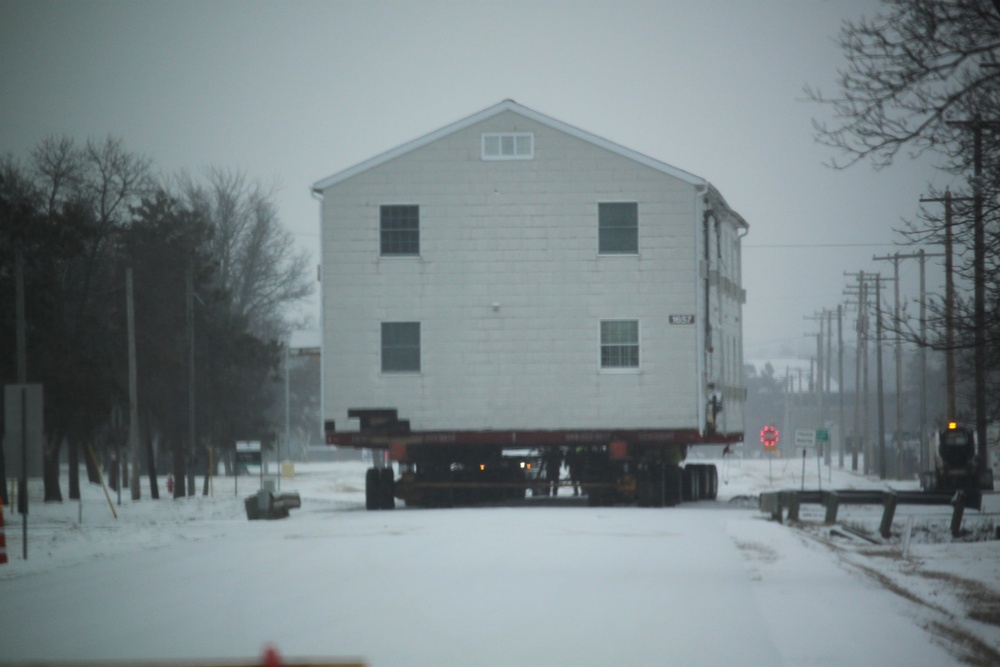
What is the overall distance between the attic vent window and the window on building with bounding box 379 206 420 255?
234cm

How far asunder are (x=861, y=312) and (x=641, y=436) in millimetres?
53410

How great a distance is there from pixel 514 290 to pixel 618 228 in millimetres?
3015

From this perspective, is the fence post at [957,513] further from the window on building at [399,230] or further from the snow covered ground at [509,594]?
the window on building at [399,230]

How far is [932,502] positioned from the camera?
34.9 meters

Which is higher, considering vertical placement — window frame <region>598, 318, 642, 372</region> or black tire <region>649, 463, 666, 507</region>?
window frame <region>598, 318, 642, 372</region>

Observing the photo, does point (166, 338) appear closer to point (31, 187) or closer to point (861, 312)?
point (31, 187)

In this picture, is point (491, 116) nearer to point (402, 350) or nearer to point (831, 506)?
point (402, 350)

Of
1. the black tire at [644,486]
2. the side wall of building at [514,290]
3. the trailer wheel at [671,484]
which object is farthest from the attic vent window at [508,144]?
the trailer wheel at [671,484]

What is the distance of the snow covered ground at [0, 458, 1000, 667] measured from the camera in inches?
496

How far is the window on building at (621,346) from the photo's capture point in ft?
118

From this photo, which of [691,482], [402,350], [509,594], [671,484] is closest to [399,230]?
[402,350]

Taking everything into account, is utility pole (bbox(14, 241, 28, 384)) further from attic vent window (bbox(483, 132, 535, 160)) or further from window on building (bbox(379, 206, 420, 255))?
attic vent window (bbox(483, 132, 535, 160))

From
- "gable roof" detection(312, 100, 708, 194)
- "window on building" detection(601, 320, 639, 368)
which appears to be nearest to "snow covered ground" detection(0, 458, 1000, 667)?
"window on building" detection(601, 320, 639, 368)

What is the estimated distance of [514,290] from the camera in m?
36.2
